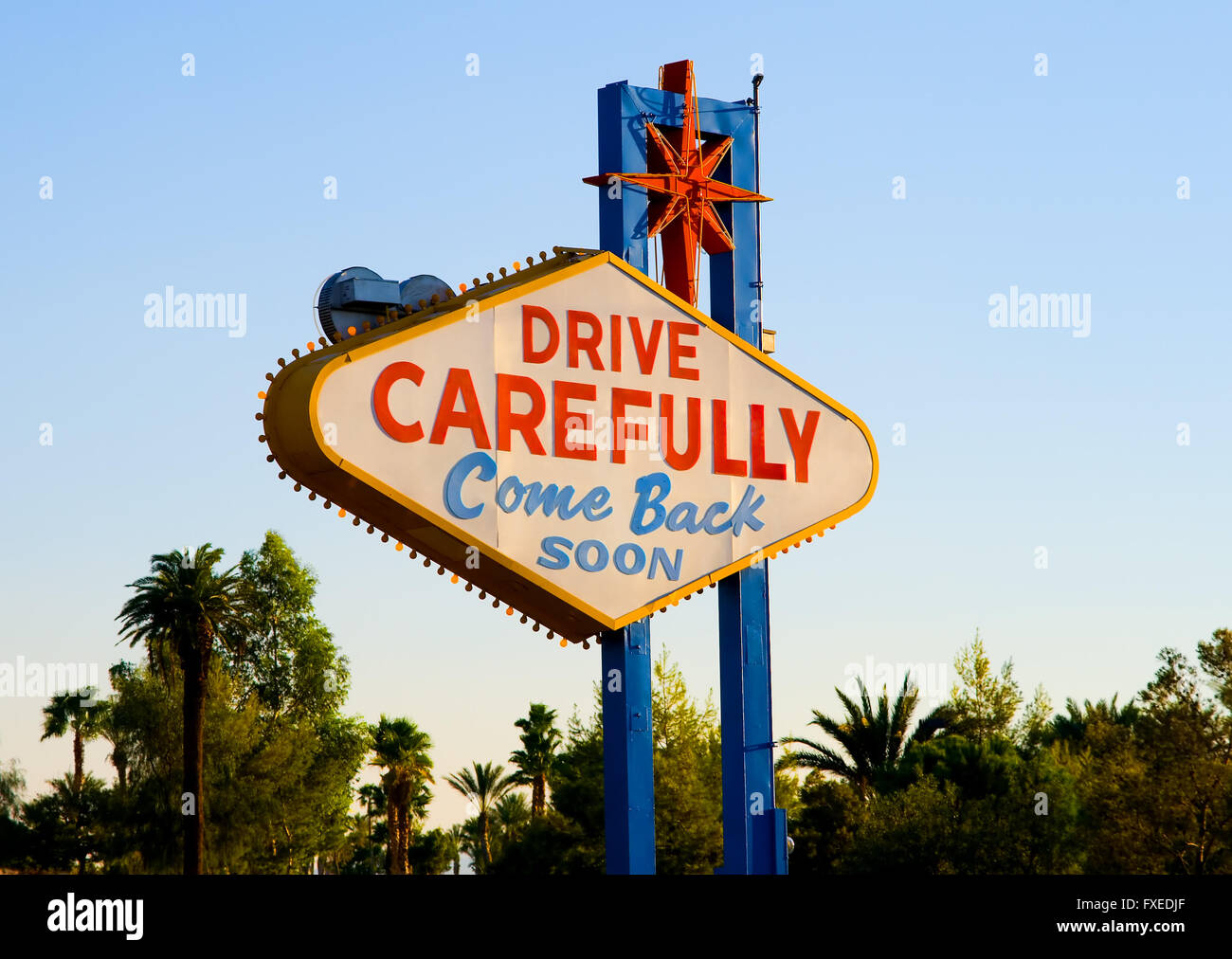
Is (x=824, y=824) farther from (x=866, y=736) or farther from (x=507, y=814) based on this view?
(x=507, y=814)

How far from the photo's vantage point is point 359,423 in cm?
1441

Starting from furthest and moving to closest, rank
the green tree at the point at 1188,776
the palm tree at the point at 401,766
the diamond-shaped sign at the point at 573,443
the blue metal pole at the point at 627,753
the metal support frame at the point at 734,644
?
the palm tree at the point at 401,766 < the green tree at the point at 1188,776 < the metal support frame at the point at 734,644 < the blue metal pole at the point at 627,753 < the diamond-shaped sign at the point at 573,443

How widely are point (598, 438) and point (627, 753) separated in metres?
3.01

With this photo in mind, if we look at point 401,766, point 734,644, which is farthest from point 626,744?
point 401,766

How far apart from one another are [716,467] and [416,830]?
61834 millimetres

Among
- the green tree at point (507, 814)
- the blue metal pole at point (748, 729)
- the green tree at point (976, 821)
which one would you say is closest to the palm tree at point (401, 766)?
the green tree at point (507, 814)

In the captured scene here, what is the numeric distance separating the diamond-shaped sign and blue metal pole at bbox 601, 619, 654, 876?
0.37m

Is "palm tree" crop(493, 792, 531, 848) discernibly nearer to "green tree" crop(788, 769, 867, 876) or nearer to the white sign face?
"green tree" crop(788, 769, 867, 876)

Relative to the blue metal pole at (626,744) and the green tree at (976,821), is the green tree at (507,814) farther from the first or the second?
the blue metal pole at (626,744)

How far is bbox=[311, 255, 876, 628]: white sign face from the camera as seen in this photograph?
14789 mm

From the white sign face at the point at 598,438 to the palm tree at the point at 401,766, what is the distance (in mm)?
50675

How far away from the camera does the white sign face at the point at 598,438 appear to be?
1479 centimetres

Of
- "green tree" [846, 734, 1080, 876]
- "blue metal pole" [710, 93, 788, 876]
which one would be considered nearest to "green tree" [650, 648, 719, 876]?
"green tree" [846, 734, 1080, 876]
